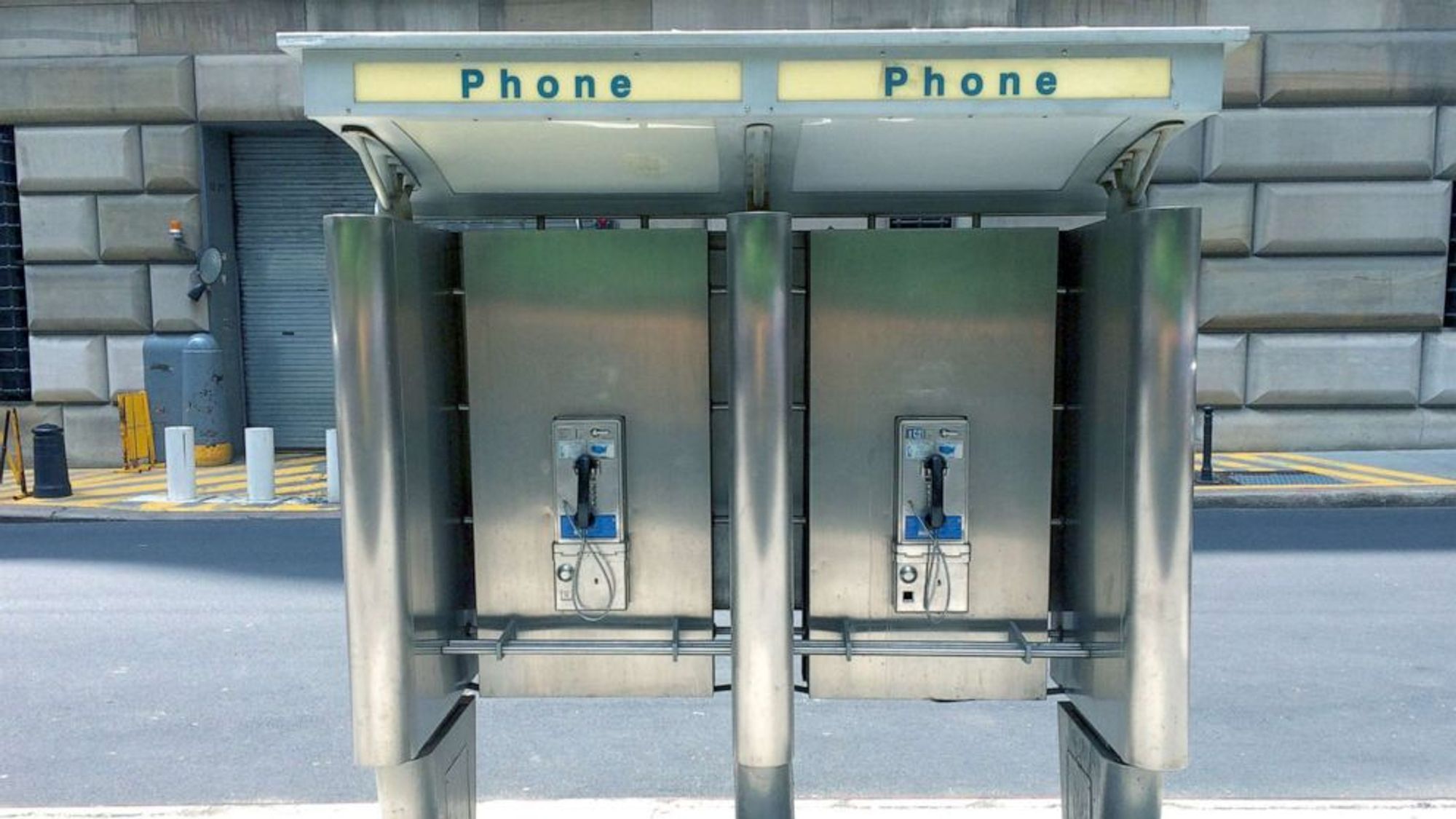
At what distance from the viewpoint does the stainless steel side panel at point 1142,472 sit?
248cm

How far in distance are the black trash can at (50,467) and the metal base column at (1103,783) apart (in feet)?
36.2

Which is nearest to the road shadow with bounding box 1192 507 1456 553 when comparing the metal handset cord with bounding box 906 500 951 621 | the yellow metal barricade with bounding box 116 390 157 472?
the metal handset cord with bounding box 906 500 951 621

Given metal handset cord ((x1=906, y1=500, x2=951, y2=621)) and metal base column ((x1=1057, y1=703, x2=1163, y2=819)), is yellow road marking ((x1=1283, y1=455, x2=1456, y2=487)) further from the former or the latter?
metal handset cord ((x1=906, y1=500, x2=951, y2=621))

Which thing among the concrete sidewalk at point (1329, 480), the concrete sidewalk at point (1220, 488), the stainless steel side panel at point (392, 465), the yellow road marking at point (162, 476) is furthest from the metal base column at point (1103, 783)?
the yellow road marking at point (162, 476)

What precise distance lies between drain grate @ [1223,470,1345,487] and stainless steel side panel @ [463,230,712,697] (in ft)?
30.8

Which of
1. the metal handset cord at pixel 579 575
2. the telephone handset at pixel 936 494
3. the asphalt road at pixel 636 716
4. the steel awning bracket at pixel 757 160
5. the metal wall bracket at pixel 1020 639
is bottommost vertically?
the asphalt road at pixel 636 716

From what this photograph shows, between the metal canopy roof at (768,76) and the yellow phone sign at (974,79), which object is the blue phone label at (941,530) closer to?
the metal canopy roof at (768,76)

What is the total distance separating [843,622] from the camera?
3.13m

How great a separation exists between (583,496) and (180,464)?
30.3 ft

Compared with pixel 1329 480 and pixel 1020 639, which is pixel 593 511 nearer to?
pixel 1020 639

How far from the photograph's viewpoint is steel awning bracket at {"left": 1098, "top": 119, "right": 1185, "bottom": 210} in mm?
2633

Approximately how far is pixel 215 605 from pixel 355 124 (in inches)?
220

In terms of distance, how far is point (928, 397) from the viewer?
3.07 meters

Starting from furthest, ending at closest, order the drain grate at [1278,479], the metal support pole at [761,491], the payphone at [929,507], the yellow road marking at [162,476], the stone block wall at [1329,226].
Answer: the stone block wall at [1329,226] < the yellow road marking at [162,476] < the drain grate at [1278,479] < the payphone at [929,507] < the metal support pole at [761,491]
